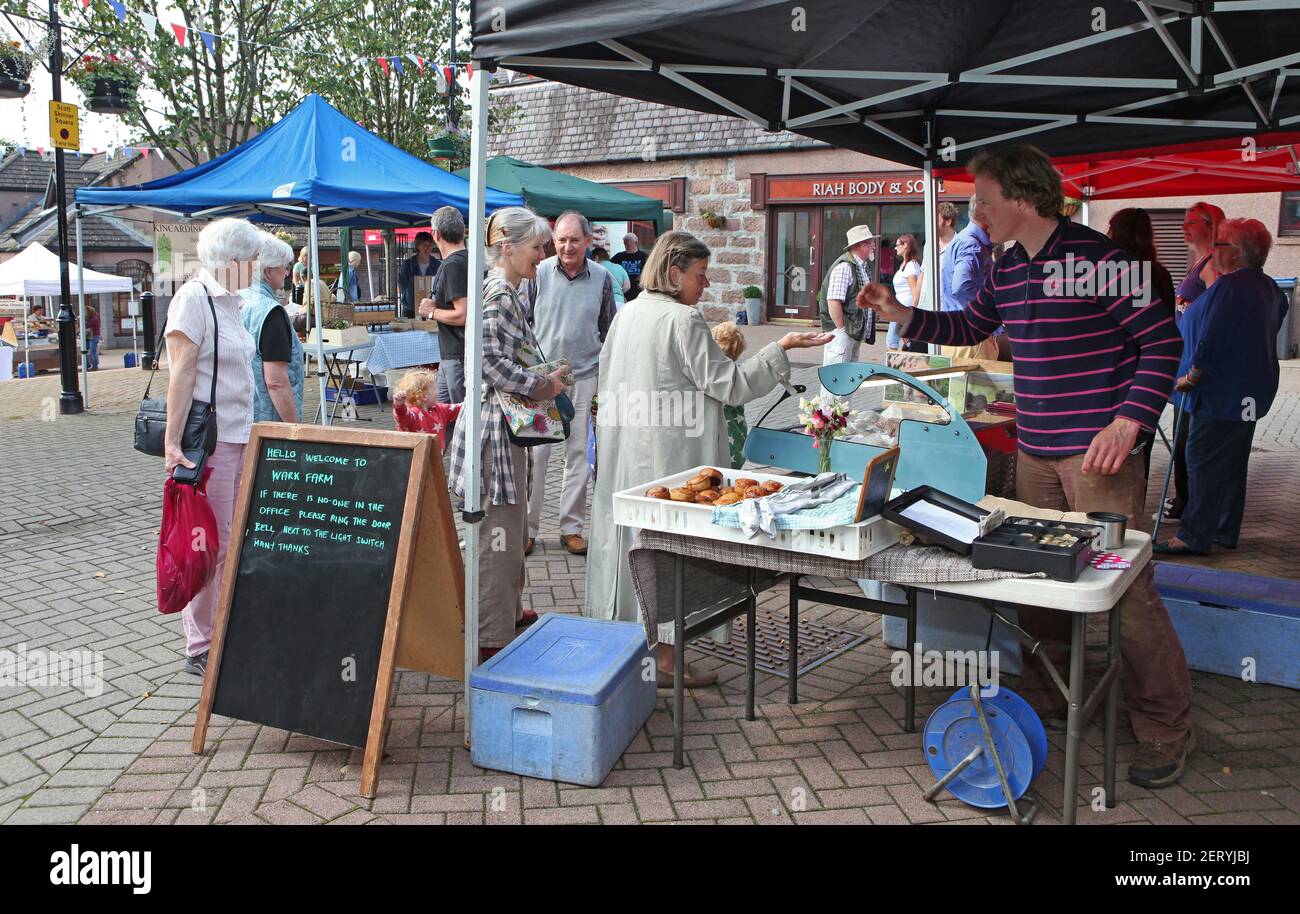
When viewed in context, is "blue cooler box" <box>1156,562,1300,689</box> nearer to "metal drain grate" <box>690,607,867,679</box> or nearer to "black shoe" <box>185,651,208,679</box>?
"metal drain grate" <box>690,607,867,679</box>

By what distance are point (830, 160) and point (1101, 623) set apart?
54.6 feet

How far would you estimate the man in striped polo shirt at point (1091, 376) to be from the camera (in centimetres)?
341

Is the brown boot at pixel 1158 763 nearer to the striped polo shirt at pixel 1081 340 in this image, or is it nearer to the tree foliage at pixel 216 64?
the striped polo shirt at pixel 1081 340

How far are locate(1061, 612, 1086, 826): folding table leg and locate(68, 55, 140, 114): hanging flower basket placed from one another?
1433 centimetres

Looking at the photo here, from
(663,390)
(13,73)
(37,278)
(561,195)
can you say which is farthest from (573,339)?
(37,278)

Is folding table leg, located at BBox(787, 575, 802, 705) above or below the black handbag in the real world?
below

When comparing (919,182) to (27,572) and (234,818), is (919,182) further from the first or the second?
(234,818)

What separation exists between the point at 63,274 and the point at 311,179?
4900mm

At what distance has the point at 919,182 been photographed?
19094 millimetres

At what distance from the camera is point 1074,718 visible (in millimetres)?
2945

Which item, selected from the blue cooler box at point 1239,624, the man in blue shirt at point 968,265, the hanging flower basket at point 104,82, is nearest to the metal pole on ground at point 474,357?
the blue cooler box at point 1239,624

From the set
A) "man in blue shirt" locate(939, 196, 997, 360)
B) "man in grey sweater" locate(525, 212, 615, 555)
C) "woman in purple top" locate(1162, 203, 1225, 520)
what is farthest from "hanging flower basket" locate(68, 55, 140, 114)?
"woman in purple top" locate(1162, 203, 1225, 520)

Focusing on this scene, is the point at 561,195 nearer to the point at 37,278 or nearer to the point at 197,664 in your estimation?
the point at 197,664

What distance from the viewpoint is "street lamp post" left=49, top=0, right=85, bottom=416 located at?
11523mm
